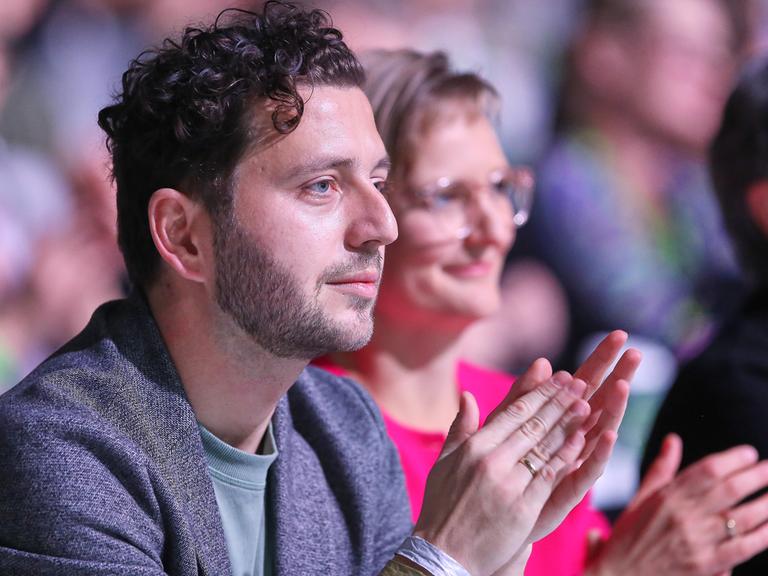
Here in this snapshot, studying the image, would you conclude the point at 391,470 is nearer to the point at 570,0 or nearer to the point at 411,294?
the point at 411,294

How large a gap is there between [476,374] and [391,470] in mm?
542

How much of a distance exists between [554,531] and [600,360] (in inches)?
26.0

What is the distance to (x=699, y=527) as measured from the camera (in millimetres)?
1628

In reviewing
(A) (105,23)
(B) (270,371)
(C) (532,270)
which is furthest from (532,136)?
(B) (270,371)

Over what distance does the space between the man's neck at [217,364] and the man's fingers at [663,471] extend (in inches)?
29.5

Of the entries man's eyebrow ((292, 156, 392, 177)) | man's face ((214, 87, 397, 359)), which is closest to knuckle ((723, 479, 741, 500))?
man's face ((214, 87, 397, 359))

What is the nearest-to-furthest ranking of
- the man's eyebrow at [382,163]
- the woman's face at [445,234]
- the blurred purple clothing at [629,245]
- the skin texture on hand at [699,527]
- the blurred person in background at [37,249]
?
the man's eyebrow at [382,163] < the skin texture on hand at [699,527] < the woman's face at [445,234] < the blurred person in background at [37,249] < the blurred purple clothing at [629,245]

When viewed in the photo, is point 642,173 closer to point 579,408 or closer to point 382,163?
point 382,163

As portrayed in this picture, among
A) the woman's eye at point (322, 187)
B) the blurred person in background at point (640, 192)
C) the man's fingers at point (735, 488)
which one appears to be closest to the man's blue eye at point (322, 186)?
the woman's eye at point (322, 187)

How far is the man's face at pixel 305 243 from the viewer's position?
4.09 feet

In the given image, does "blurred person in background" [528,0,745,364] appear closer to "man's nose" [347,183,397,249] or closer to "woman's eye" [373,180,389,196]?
"woman's eye" [373,180,389,196]

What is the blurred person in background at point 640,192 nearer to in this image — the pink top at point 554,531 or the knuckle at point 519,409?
the pink top at point 554,531

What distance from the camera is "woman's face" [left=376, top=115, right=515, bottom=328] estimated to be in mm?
1860

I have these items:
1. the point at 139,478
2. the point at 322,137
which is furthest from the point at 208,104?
the point at 139,478
